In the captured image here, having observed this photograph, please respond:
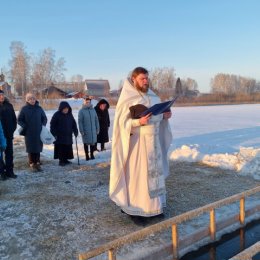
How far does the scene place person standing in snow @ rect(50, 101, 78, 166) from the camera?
30.2ft

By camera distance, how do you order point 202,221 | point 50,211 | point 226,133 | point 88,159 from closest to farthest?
point 202,221, point 50,211, point 88,159, point 226,133

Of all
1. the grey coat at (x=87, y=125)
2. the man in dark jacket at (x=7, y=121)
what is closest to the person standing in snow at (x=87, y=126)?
the grey coat at (x=87, y=125)

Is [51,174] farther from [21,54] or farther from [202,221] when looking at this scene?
[21,54]

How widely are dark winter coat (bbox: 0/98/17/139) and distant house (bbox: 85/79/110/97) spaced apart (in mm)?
78733

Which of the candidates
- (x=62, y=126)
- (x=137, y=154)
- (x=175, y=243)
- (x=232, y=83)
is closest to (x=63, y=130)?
(x=62, y=126)

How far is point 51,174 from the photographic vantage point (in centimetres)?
845

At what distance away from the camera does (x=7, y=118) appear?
25.4 ft

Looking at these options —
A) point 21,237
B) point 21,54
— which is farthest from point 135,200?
point 21,54

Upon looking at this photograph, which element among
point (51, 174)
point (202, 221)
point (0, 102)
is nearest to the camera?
point (202, 221)

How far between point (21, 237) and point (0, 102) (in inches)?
147

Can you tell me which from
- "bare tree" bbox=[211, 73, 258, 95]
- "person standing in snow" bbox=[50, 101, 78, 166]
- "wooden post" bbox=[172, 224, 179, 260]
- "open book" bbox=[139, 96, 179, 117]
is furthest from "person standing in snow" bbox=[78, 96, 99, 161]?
"bare tree" bbox=[211, 73, 258, 95]

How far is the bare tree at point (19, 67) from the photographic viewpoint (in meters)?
60.9

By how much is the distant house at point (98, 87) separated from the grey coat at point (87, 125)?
76.6m

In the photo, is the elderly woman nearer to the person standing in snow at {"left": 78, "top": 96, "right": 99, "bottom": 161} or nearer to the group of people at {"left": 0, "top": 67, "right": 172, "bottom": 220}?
the person standing in snow at {"left": 78, "top": 96, "right": 99, "bottom": 161}
